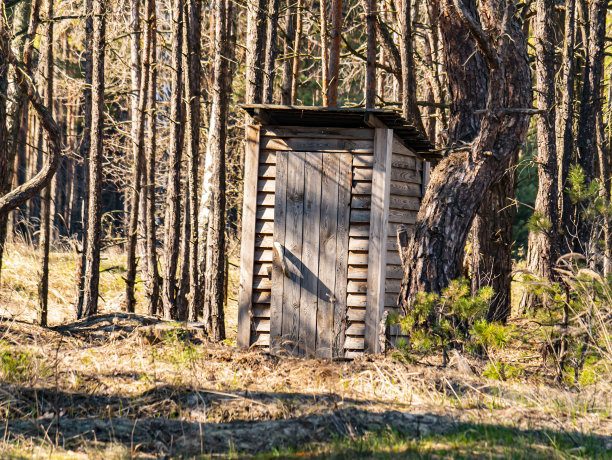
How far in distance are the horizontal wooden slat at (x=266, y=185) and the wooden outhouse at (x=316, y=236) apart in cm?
1

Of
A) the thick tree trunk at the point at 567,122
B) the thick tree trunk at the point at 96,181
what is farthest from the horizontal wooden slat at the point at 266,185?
the thick tree trunk at the point at 96,181

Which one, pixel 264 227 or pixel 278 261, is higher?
pixel 264 227

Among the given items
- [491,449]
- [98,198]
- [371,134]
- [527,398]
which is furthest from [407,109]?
[491,449]

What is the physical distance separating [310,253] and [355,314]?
87cm

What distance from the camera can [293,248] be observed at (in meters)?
7.64

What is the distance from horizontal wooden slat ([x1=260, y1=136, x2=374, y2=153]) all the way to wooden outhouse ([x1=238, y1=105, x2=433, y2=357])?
0.01m

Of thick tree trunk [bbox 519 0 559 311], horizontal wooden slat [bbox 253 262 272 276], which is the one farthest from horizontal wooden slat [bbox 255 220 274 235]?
thick tree trunk [bbox 519 0 559 311]

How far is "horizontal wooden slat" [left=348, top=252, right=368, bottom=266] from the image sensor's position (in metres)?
7.60

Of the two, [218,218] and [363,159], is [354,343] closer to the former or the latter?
[363,159]

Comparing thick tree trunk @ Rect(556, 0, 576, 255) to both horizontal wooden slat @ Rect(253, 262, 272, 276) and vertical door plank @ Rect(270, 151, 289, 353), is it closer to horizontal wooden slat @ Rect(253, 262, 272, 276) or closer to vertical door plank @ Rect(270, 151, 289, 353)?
vertical door plank @ Rect(270, 151, 289, 353)

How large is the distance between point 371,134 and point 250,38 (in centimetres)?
417

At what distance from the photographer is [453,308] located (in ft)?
19.7

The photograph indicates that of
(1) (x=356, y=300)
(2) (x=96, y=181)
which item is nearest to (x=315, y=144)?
(1) (x=356, y=300)

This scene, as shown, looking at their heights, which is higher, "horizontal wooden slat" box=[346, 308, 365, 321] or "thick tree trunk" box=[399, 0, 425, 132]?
"thick tree trunk" box=[399, 0, 425, 132]
